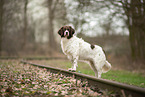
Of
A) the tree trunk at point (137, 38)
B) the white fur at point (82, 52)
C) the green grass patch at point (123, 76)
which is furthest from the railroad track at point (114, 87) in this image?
the tree trunk at point (137, 38)

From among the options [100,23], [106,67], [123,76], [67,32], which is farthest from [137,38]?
[67,32]

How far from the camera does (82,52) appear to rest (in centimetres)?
545

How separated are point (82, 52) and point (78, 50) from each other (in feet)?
0.66

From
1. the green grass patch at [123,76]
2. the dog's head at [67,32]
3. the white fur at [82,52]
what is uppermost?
the dog's head at [67,32]

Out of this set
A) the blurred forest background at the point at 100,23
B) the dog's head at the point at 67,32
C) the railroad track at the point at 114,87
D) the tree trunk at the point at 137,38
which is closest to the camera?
the railroad track at the point at 114,87

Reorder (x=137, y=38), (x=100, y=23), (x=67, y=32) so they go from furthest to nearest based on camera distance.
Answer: (x=100, y=23) < (x=137, y=38) < (x=67, y=32)

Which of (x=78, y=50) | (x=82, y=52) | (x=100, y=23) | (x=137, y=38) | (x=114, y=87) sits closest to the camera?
(x=114, y=87)

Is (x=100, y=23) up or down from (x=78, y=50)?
up

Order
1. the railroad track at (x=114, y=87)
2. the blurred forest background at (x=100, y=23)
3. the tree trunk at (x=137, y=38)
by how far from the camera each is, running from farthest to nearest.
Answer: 1. the tree trunk at (x=137, y=38)
2. the blurred forest background at (x=100, y=23)
3. the railroad track at (x=114, y=87)

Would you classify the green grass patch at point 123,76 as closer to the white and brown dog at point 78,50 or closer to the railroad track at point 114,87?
the white and brown dog at point 78,50

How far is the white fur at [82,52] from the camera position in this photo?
525 cm

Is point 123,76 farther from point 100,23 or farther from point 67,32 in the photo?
point 100,23

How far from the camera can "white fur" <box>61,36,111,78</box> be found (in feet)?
17.2

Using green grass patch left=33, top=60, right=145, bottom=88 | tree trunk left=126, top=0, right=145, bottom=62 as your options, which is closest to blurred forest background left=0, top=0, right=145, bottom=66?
tree trunk left=126, top=0, right=145, bottom=62
